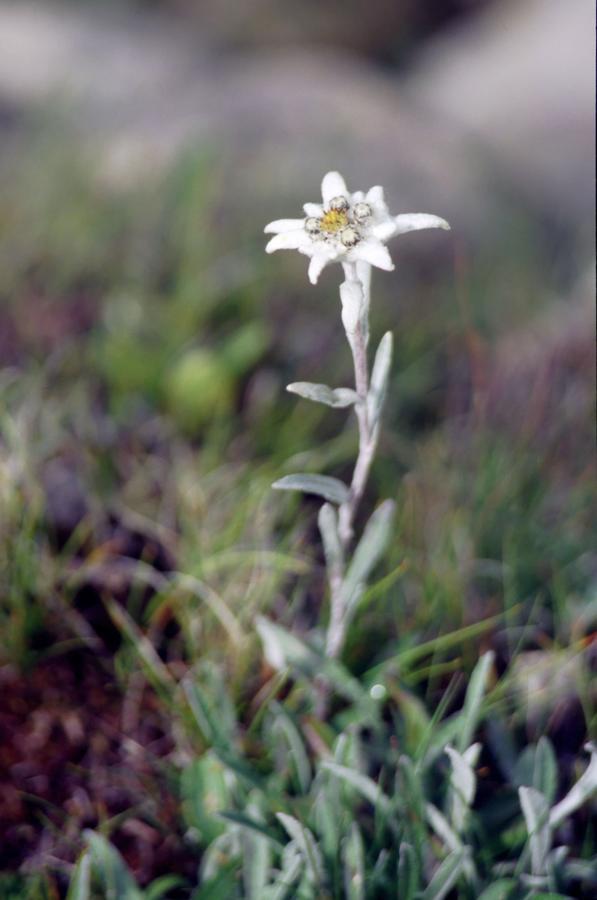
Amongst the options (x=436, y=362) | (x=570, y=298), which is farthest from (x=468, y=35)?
(x=436, y=362)

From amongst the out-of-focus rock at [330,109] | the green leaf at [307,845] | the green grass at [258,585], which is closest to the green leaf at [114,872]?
the green grass at [258,585]

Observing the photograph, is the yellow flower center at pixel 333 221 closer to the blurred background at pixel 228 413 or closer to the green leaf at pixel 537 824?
the blurred background at pixel 228 413

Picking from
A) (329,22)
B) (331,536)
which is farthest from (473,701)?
(329,22)

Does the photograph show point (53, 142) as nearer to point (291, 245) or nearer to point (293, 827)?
point (291, 245)

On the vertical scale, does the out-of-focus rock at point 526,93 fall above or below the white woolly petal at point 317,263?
above

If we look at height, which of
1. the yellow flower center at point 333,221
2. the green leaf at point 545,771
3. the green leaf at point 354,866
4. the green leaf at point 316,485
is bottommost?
the green leaf at point 354,866

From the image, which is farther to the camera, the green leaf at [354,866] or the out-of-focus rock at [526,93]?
the out-of-focus rock at [526,93]

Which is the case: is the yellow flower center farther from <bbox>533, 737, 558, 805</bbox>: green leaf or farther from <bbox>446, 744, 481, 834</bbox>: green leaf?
<bbox>533, 737, 558, 805</bbox>: green leaf
